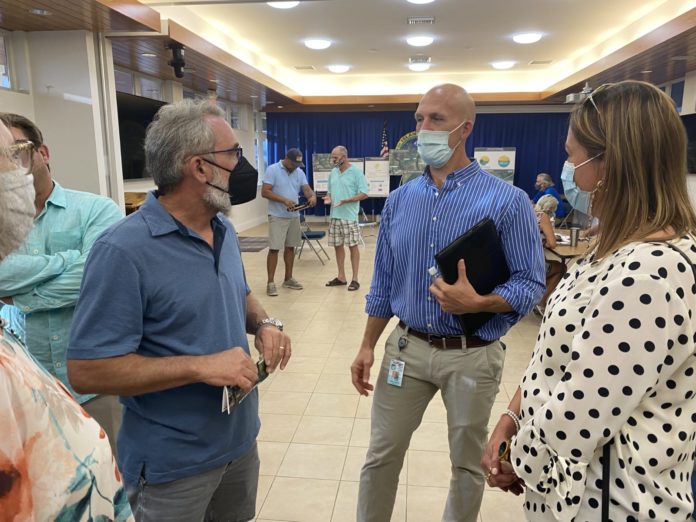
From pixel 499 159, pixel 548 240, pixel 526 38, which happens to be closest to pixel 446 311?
pixel 548 240

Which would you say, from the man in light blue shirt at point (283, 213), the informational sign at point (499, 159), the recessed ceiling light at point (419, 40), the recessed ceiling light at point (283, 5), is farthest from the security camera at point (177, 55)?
the informational sign at point (499, 159)

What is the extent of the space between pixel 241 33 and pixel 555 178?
9.72 m

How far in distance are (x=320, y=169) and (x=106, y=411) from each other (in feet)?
41.1

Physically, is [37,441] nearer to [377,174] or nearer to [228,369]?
[228,369]

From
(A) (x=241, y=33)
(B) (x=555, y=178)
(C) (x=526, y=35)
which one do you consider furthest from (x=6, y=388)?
(B) (x=555, y=178)

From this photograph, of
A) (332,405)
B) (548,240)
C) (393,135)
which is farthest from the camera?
(393,135)

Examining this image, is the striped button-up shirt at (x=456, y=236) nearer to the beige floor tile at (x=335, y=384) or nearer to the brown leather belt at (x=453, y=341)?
the brown leather belt at (x=453, y=341)

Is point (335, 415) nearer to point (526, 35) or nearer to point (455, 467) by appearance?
point (455, 467)

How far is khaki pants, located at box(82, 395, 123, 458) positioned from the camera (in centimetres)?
187

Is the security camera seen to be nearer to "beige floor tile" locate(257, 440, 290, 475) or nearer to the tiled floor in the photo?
the tiled floor

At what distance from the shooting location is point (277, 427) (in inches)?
126

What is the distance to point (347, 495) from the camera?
253cm

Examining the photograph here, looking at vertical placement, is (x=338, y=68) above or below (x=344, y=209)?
above

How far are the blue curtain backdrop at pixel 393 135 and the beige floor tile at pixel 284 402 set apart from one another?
11.0 m
